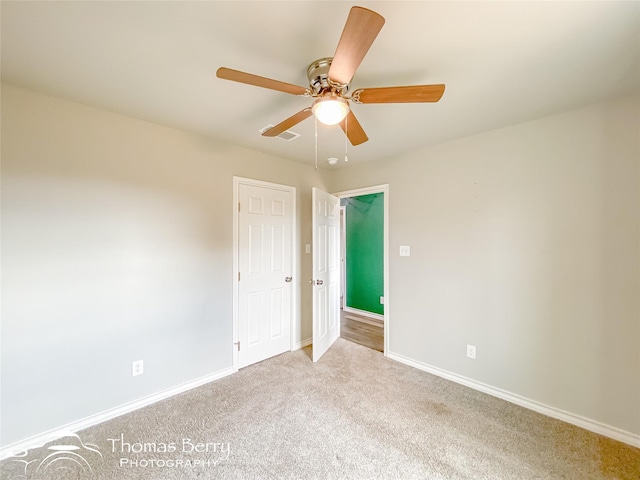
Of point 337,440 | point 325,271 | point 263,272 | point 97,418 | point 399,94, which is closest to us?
point 399,94

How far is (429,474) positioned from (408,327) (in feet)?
4.95

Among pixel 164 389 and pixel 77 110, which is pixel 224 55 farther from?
pixel 164 389

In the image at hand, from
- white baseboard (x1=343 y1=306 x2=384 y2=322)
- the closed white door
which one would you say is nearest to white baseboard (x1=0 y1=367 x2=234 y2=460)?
the closed white door

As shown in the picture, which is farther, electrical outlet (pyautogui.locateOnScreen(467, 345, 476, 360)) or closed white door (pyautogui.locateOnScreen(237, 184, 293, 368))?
closed white door (pyautogui.locateOnScreen(237, 184, 293, 368))

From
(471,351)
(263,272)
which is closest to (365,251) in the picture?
(263,272)

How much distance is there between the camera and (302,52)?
1.39 m

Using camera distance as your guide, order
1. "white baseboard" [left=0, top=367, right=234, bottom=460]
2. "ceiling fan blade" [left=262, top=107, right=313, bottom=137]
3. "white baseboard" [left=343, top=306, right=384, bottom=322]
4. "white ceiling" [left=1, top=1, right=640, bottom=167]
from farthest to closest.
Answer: "white baseboard" [left=343, top=306, right=384, bottom=322] < "white baseboard" [left=0, top=367, right=234, bottom=460] < "ceiling fan blade" [left=262, top=107, right=313, bottom=137] < "white ceiling" [left=1, top=1, right=640, bottom=167]

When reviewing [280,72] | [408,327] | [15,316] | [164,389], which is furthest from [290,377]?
[280,72]

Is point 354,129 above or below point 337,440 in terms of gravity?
above

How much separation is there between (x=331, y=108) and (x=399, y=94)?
35cm

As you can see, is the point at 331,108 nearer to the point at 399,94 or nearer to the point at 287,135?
the point at 399,94

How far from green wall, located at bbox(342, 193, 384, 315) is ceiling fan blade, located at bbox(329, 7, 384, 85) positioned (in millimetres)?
3523

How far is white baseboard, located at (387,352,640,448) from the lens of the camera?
5.90ft

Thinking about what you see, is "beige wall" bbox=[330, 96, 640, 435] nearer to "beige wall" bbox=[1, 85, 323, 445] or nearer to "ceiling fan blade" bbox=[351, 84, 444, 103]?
"ceiling fan blade" bbox=[351, 84, 444, 103]
